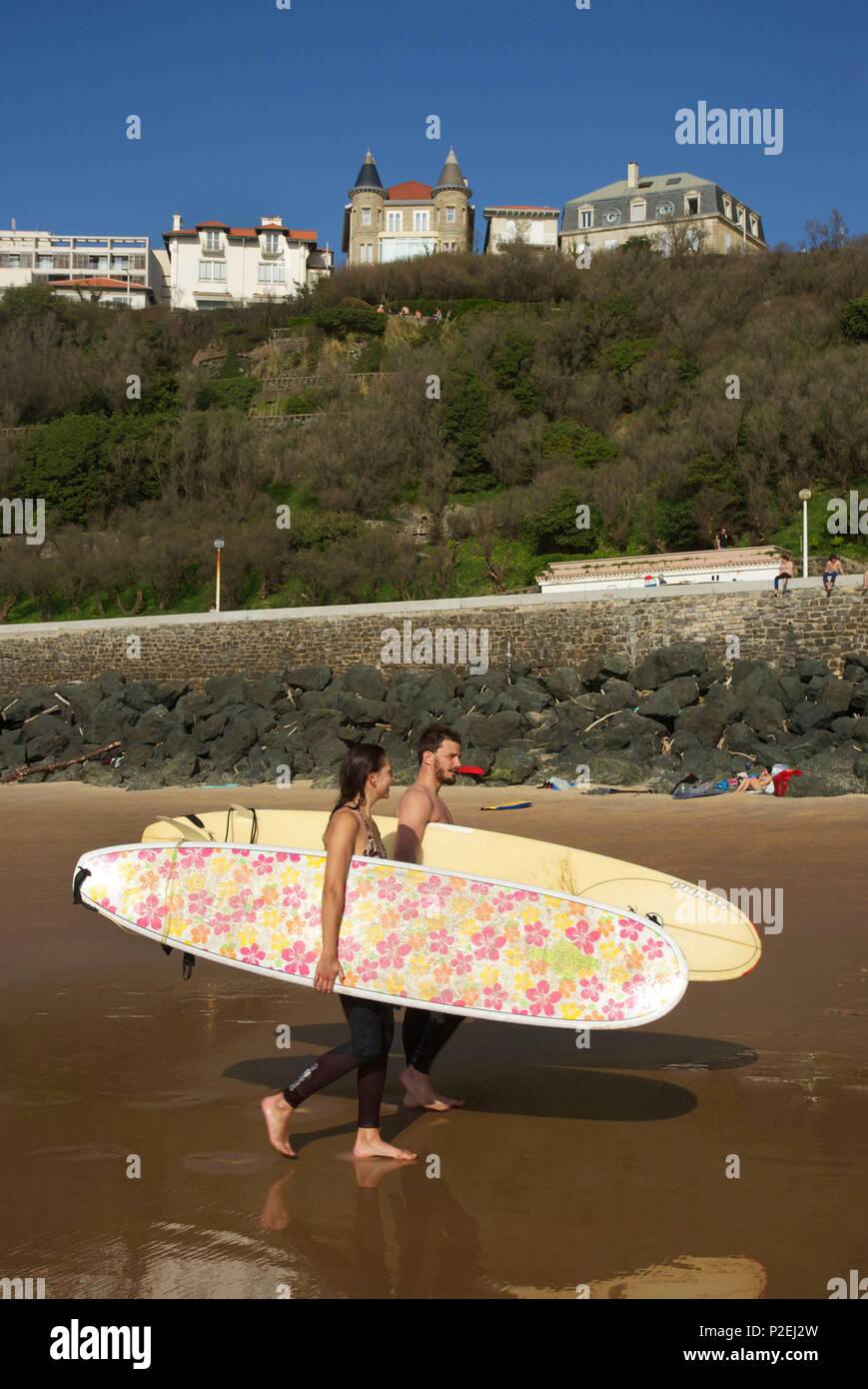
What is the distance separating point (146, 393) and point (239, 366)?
7.02 m

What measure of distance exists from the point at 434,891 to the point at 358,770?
0.69 metres

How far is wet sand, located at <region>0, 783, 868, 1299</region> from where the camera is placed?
3635 millimetres

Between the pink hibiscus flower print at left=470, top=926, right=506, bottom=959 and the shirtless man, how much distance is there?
12.1 inches

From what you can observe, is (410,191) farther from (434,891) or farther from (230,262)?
(434,891)

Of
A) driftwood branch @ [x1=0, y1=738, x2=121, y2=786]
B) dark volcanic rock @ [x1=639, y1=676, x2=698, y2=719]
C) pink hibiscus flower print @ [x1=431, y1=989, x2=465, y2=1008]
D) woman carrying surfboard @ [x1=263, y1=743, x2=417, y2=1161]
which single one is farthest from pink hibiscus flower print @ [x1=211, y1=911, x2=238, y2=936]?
driftwood branch @ [x1=0, y1=738, x2=121, y2=786]

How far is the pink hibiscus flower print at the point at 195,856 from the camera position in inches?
212

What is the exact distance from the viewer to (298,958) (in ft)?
16.6

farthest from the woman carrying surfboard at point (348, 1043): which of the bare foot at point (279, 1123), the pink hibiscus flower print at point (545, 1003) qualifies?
the pink hibiscus flower print at point (545, 1003)

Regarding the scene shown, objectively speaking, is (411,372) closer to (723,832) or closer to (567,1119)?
(723,832)

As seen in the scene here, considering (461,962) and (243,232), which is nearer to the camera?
(461,962)

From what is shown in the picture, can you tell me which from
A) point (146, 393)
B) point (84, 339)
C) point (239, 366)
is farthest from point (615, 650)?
point (84, 339)

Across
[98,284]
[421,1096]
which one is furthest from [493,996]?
[98,284]

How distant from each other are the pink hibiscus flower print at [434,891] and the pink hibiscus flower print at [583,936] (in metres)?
0.54

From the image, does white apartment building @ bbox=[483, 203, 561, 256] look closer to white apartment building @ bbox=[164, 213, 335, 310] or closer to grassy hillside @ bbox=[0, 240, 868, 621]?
white apartment building @ bbox=[164, 213, 335, 310]
